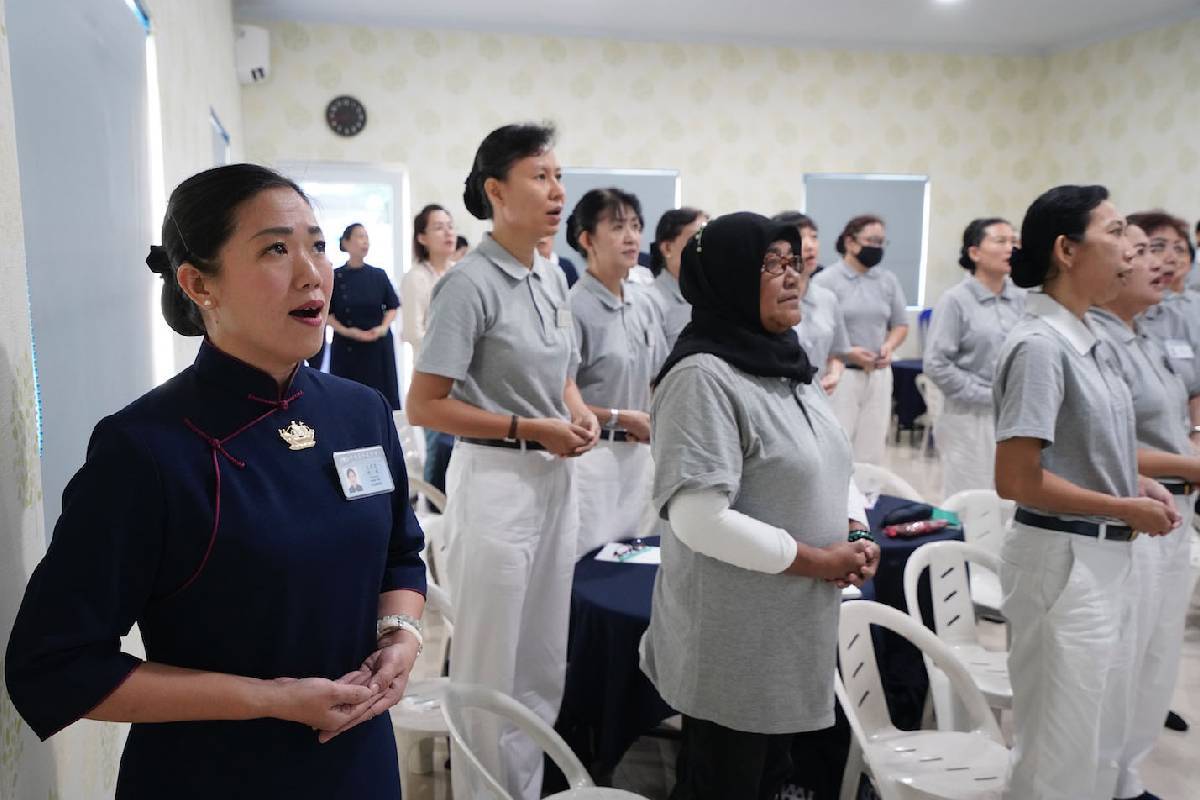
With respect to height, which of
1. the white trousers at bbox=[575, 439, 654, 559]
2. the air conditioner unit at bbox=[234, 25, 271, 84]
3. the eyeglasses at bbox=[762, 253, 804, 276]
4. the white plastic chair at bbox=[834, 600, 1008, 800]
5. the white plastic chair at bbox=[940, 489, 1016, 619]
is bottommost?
the white plastic chair at bbox=[834, 600, 1008, 800]

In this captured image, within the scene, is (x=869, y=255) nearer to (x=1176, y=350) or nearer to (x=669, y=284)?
(x=669, y=284)

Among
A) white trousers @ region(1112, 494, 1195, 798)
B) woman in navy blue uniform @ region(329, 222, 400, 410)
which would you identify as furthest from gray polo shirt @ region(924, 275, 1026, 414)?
woman in navy blue uniform @ region(329, 222, 400, 410)

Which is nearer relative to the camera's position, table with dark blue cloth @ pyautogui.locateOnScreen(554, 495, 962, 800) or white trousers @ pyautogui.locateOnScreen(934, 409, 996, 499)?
table with dark blue cloth @ pyautogui.locateOnScreen(554, 495, 962, 800)

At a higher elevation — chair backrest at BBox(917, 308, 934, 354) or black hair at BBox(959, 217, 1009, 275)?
black hair at BBox(959, 217, 1009, 275)

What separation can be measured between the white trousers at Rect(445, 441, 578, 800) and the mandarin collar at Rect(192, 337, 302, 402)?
3.83 feet

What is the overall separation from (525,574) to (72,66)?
1392 millimetres

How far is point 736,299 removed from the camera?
63.6 inches

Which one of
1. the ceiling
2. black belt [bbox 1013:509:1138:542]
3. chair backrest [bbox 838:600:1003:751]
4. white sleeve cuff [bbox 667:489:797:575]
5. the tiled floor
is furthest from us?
the ceiling

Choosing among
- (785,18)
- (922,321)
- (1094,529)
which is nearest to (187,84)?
(1094,529)

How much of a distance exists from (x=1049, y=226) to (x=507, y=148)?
4.22ft

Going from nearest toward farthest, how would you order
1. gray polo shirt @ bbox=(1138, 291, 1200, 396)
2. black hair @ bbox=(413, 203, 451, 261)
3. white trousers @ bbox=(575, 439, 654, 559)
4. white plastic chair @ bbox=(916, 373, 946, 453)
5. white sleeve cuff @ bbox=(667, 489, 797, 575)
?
white sleeve cuff @ bbox=(667, 489, 797, 575) < white trousers @ bbox=(575, 439, 654, 559) < gray polo shirt @ bbox=(1138, 291, 1200, 396) < black hair @ bbox=(413, 203, 451, 261) < white plastic chair @ bbox=(916, 373, 946, 453)

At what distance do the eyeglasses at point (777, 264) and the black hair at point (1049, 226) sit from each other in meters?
0.74

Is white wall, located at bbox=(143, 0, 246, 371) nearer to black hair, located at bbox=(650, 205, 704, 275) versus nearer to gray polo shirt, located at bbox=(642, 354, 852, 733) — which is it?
gray polo shirt, located at bbox=(642, 354, 852, 733)

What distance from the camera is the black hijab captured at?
5.23 ft
